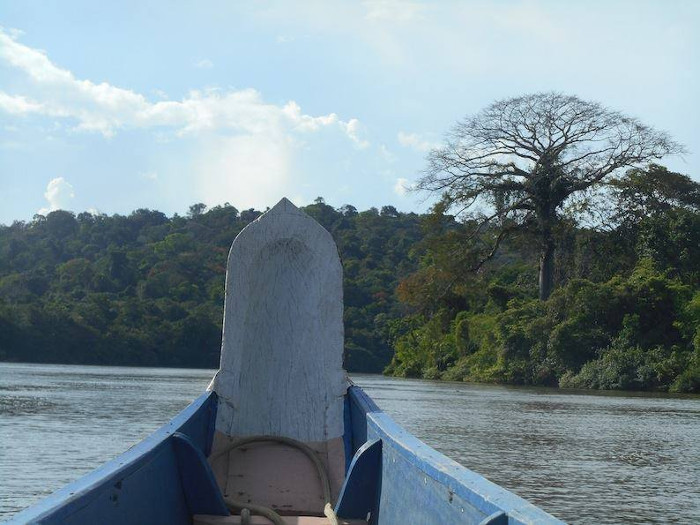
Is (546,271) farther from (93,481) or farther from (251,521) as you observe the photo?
(93,481)

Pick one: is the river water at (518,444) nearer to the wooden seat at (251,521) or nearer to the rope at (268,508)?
the rope at (268,508)

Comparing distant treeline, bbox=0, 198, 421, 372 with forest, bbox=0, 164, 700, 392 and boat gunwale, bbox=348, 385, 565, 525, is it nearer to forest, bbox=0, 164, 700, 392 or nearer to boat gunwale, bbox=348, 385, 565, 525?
forest, bbox=0, 164, 700, 392

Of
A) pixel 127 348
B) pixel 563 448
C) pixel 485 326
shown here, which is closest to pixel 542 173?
pixel 485 326

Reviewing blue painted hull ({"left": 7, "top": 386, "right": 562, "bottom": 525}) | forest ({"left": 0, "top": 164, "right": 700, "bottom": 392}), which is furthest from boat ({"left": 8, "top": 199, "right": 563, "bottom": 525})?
forest ({"left": 0, "top": 164, "right": 700, "bottom": 392})

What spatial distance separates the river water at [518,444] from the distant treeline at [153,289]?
38199mm

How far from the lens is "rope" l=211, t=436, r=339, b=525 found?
14.7ft

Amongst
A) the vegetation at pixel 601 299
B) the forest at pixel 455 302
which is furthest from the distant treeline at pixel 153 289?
the vegetation at pixel 601 299

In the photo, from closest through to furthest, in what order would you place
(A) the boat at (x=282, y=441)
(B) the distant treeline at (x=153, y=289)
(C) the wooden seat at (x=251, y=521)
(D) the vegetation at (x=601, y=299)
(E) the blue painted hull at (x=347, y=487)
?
(E) the blue painted hull at (x=347, y=487), (A) the boat at (x=282, y=441), (C) the wooden seat at (x=251, y=521), (D) the vegetation at (x=601, y=299), (B) the distant treeline at (x=153, y=289)

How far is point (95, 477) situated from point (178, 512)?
4.17 ft

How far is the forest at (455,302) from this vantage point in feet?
110

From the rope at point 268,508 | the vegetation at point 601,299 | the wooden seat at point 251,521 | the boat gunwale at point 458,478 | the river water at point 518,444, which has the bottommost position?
the river water at point 518,444

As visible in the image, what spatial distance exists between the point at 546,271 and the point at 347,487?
32483 mm

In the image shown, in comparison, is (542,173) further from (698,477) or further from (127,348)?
(127,348)

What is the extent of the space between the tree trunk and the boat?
29890mm
